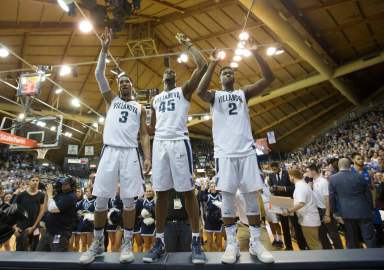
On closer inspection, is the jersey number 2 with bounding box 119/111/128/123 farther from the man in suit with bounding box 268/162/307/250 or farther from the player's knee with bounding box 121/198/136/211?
the man in suit with bounding box 268/162/307/250

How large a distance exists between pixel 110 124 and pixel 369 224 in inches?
168

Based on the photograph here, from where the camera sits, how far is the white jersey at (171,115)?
2875mm

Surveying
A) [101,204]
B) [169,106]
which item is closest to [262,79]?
[169,106]

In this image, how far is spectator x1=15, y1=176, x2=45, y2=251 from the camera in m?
5.07

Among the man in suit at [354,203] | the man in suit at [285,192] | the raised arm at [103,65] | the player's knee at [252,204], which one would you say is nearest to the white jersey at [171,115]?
the raised arm at [103,65]

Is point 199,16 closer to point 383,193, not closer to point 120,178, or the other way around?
point 383,193

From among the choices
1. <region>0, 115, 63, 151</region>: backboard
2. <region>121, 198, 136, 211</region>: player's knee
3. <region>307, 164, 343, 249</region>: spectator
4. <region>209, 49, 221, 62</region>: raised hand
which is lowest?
<region>307, 164, 343, 249</region>: spectator

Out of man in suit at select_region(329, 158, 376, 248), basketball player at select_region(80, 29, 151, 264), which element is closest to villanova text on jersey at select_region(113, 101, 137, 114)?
basketball player at select_region(80, 29, 151, 264)

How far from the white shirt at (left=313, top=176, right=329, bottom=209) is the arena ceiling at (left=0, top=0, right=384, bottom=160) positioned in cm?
459

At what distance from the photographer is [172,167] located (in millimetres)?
2756

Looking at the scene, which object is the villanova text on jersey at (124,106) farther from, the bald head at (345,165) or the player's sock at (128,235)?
the bald head at (345,165)

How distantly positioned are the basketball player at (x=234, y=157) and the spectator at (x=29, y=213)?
4.19 metres

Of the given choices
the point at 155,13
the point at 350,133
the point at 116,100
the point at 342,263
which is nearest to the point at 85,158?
the point at 155,13

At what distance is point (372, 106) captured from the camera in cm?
1711
